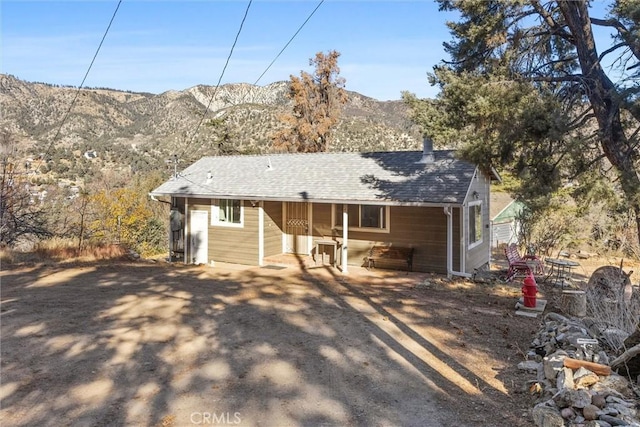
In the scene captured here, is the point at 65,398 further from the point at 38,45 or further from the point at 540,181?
the point at 38,45

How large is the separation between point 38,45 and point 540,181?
48.2ft

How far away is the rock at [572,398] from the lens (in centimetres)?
385

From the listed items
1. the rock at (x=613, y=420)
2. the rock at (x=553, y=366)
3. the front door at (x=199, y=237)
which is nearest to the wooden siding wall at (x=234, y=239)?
the front door at (x=199, y=237)

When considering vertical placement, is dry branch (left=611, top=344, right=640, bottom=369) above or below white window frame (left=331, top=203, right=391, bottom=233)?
below

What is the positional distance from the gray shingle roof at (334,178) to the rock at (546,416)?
272 inches

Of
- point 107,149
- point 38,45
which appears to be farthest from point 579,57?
point 107,149

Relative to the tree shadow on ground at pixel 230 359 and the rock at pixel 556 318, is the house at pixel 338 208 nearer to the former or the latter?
the tree shadow on ground at pixel 230 359

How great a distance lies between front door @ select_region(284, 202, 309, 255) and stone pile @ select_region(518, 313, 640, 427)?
952 cm

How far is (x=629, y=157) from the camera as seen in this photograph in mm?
9250

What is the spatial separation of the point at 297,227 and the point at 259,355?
927cm

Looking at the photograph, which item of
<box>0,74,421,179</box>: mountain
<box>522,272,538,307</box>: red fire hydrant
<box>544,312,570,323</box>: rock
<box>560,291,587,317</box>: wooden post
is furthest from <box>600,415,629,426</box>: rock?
<box>0,74,421,179</box>: mountain

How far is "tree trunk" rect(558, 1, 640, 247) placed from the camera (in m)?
9.14

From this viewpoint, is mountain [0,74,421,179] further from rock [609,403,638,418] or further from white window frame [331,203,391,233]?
rock [609,403,638,418]

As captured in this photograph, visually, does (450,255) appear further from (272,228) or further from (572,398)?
(572,398)
